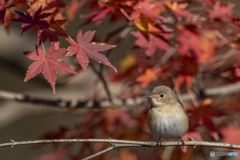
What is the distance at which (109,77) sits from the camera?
2803 mm

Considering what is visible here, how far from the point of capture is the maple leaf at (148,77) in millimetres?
2197

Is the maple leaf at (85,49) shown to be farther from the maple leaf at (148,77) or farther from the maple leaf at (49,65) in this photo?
the maple leaf at (148,77)

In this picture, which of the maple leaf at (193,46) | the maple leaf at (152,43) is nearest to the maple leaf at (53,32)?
the maple leaf at (152,43)

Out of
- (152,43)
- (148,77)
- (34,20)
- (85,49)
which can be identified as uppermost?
(34,20)

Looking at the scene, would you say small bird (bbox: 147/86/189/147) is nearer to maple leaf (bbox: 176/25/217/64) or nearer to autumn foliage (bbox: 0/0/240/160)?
autumn foliage (bbox: 0/0/240/160)

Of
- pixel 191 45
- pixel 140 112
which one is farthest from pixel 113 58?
pixel 191 45

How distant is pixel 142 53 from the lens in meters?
2.76

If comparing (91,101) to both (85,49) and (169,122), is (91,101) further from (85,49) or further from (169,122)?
(85,49)

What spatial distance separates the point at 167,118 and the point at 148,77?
46 centimetres

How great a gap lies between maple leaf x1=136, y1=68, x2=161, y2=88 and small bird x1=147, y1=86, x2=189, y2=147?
9.9 inches

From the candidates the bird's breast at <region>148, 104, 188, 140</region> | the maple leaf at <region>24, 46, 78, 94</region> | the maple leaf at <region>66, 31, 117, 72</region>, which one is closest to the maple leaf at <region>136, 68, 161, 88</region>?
the bird's breast at <region>148, 104, 188, 140</region>

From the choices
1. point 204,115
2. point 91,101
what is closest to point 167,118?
point 204,115

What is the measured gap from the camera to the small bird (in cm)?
186

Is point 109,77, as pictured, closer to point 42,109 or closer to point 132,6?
point 42,109
